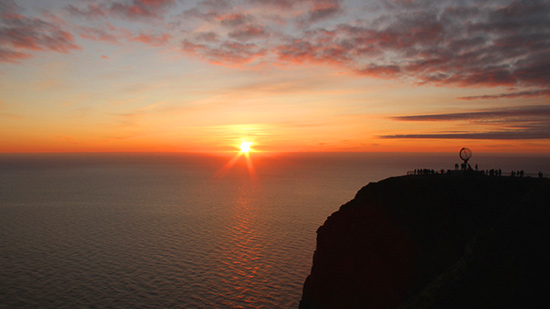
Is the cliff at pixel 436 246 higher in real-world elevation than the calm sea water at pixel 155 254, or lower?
higher

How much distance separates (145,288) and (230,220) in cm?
3814

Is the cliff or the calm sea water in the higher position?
the cliff

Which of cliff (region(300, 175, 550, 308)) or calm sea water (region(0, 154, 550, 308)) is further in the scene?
calm sea water (region(0, 154, 550, 308))

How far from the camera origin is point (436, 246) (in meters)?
27.2

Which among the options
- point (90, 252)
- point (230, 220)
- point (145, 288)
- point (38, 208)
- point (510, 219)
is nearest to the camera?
point (510, 219)

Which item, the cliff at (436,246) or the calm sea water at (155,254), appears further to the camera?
the calm sea water at (155,254)

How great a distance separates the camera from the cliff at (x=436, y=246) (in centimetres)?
1861

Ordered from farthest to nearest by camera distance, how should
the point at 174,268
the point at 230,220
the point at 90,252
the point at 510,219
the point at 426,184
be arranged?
the point at 230,220 < the point at 90,252 < the point at 174,268 < the point at 426,184 < the point at 510,219

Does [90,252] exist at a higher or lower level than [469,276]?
lower

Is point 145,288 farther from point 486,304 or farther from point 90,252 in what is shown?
point 486,304

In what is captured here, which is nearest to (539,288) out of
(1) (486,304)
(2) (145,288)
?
(1) (486,304)

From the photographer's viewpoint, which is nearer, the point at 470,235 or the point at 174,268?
the point at 470,235

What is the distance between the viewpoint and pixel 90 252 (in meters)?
49.6

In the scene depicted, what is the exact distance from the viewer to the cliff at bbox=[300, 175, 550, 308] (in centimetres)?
1861
